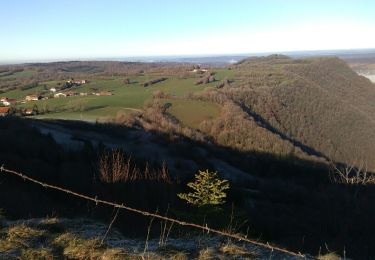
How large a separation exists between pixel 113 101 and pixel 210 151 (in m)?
22.8

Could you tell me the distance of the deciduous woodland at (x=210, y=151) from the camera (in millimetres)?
9336

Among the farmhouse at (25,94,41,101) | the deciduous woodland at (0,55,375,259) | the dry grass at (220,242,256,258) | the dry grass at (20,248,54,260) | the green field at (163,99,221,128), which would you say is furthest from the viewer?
the farmhouse at (25,94,41,101)

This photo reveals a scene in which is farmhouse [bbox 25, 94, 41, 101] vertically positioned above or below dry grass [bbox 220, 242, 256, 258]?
below

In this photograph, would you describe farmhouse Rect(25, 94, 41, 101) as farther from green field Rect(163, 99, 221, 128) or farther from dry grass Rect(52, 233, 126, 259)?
dry grass Rect(52, 233, 126, 259)

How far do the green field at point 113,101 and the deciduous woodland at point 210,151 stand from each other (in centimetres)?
28

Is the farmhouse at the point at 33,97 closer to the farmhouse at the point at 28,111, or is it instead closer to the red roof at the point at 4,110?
the farmhouse at the point at 28,111

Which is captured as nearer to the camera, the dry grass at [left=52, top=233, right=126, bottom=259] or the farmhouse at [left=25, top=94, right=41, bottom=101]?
the dry grass at [left=52, top=233, right=126, bottom=259]

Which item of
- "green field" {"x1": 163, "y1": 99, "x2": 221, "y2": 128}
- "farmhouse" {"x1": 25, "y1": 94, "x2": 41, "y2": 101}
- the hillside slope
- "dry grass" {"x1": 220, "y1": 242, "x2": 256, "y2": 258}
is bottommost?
the hillside slope

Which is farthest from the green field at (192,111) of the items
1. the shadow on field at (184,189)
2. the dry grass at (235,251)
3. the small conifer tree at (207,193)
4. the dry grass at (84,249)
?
the dry grass at (84,249)

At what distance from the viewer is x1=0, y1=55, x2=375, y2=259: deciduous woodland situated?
9.34 metres

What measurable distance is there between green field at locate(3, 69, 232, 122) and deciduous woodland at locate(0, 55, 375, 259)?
28cm

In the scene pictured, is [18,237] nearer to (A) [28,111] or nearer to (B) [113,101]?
(A) [28,111]

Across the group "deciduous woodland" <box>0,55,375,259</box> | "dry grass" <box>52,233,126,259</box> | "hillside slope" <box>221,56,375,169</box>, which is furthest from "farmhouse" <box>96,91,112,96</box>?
"dry grass" <box>52,233,126,259</box>

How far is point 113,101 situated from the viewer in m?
65.1
